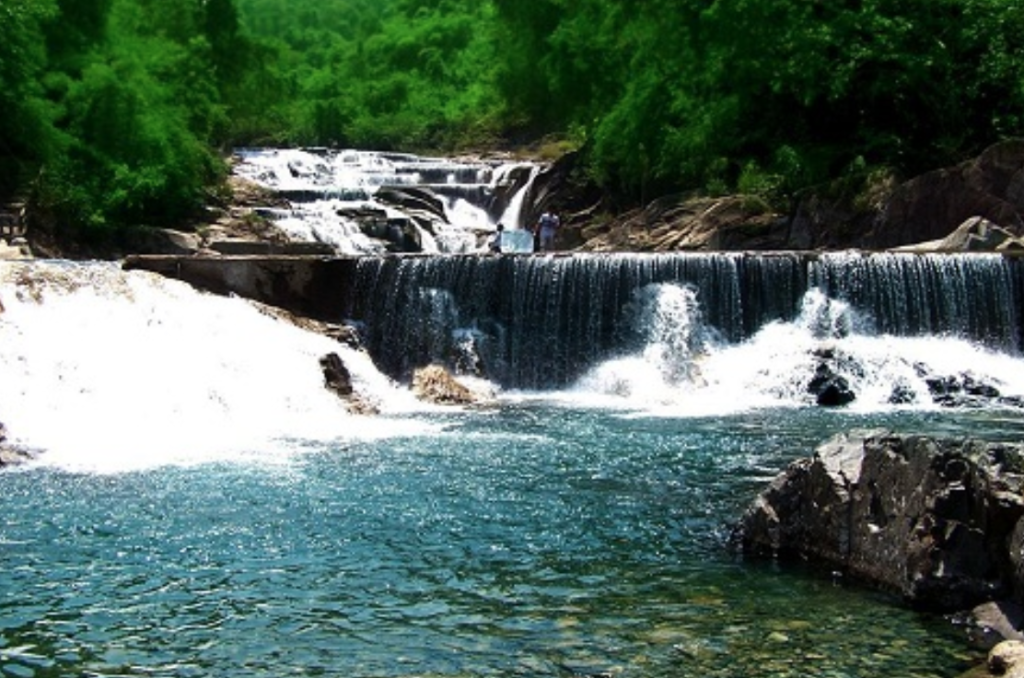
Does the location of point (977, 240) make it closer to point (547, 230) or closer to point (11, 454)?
point (547, 230)

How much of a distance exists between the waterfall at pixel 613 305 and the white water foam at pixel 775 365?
38 millimetres

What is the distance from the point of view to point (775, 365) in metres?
20.4

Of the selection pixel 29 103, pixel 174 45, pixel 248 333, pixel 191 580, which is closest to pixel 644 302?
pixel 248 333

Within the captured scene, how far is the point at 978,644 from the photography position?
7273mm

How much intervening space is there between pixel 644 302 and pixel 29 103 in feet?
56.3

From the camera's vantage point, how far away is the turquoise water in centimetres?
709

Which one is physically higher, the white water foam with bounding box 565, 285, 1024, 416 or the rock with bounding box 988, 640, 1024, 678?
the white water foam with bounding box 565, 285, 1024, 416

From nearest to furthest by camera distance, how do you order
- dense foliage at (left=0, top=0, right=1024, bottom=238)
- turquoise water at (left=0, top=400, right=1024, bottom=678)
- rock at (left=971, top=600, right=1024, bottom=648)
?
turquoise water at (left=0, top=400, right=1024, bottom=678), rock at (left=971, top=600, right=1024, bottom=648), dense foliage at (left=0, top=0, right=1024, bottom=238)

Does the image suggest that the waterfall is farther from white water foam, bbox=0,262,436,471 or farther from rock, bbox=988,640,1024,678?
rock, bbox=988,640,1024,678

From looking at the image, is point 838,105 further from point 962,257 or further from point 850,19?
point 962,257

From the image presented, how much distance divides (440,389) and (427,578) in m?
11.0

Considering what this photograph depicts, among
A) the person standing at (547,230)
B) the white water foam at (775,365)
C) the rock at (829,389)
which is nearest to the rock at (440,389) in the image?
the white water foam at (775,365)

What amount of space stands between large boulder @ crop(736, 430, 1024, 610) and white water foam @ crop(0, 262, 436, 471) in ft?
20.8

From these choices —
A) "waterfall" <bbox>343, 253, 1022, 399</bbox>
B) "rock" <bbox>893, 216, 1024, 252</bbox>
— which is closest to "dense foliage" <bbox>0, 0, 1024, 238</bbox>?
"rock" <bbox>893, 216, 1024, 252</bbox>
